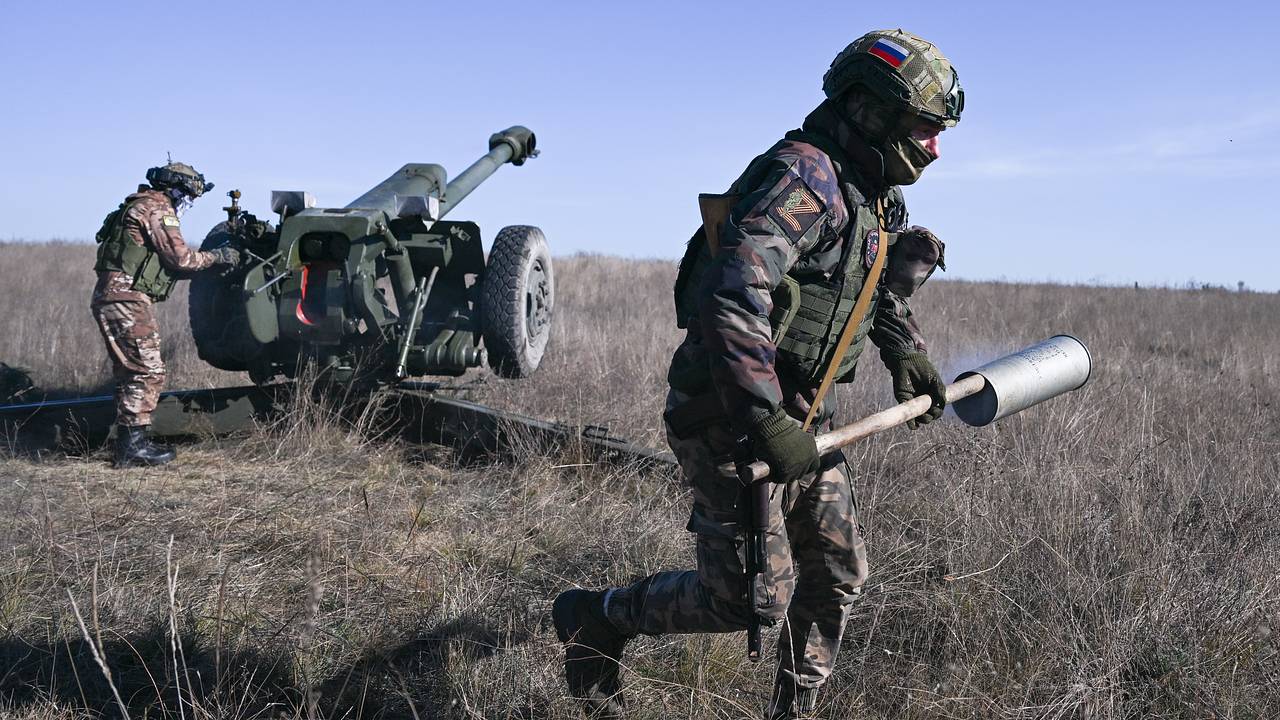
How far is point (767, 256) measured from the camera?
8.02ft

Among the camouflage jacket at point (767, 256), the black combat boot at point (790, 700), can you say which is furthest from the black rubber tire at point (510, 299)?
the black combat boot at point (790, 700)

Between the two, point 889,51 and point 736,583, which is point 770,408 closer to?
point 736,583

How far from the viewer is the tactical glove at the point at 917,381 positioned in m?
3.14

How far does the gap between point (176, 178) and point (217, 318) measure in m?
0.89

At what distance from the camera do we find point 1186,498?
4219mm

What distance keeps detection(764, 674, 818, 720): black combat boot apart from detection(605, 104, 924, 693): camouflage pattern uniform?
0.02m

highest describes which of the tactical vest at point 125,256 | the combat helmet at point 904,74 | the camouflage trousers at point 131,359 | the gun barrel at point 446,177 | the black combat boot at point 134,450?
the gun barrel at point 446,177

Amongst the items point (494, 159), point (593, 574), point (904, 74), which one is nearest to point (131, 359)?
point (494, 159)

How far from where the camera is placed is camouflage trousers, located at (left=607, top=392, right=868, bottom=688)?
107 inches

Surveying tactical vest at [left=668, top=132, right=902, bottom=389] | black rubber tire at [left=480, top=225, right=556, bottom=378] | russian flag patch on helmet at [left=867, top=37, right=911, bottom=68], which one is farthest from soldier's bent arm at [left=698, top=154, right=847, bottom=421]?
black rubber tire at [left=480, top=225, right=556, bottom=378]

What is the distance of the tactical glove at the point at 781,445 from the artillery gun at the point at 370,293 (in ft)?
13.0

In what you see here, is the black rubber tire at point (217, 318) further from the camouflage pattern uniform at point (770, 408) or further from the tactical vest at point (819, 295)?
the tactical vest at point (819, 295)

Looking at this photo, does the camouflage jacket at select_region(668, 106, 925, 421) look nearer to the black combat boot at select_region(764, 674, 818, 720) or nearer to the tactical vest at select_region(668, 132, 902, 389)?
the tactical vest at select_region(668, 132, 902, 389)

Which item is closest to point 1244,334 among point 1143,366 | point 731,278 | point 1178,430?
point 1143,366
